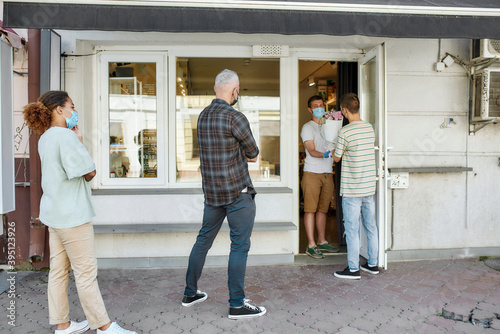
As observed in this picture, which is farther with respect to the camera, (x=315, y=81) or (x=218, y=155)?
(x=315, y=81)

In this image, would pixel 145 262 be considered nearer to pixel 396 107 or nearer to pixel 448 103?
pixel 396 107

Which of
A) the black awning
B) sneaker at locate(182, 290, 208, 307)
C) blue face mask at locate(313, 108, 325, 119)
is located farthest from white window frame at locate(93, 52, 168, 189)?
blue face mask at locate(313, 108, 325, 119)

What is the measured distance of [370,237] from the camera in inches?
171

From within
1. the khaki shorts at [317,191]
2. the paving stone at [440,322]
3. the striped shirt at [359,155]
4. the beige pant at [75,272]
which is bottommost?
the paving stone at [440,322]

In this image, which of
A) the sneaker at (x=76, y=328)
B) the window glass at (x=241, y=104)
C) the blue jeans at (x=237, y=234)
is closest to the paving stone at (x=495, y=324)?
the blue jeans at (x=237, y=234)

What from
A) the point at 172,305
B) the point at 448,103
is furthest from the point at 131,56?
the point at 448,103

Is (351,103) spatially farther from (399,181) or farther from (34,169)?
(34,169)

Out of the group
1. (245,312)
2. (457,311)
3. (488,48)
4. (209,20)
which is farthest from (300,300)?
(488,48)

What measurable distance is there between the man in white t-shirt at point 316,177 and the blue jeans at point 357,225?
2.53 ft

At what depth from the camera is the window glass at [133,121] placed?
4.91m

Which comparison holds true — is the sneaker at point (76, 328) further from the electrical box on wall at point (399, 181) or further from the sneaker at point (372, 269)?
the electrical box on wall at point (399, 181)

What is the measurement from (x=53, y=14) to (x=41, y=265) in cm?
268

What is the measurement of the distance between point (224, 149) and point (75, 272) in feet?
4.51

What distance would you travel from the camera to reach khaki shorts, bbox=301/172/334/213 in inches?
201
